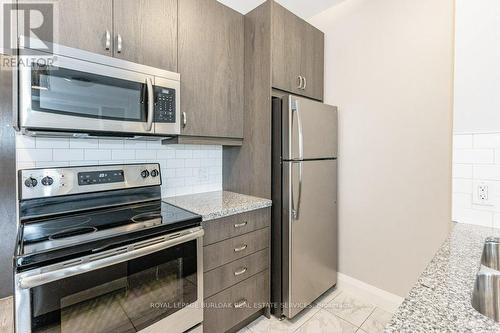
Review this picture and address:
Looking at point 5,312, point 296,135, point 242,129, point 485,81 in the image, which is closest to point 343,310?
point 296,135

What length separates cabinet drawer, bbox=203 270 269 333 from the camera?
1.54m

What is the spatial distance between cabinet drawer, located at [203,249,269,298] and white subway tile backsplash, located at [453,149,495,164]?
4.42 ft

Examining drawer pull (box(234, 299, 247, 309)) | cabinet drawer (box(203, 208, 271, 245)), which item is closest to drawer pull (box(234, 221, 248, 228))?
cabinet drawer (box(203, 208, 271, 245))

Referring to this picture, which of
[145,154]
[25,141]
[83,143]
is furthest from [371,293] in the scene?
[25,141]

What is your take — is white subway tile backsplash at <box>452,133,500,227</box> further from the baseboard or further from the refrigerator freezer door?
the baseboard

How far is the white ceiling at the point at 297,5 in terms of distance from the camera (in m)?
2.14

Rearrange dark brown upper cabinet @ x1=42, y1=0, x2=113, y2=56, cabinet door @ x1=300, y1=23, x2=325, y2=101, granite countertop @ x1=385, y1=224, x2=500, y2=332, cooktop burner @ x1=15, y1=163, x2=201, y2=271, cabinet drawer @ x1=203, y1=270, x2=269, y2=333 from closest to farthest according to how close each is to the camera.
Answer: granite countertop @ x1=385, y1=224, x2=500, y2=332 → cooktop burner @ x1=15, y1=163, x2=201, y2=271 → dark brown upper cabinet @ x1=42, y1=0, x2=113, y2=56 → cabinet drawer @ x1=203, y1=270, x2=269, y2=333 → cabinet door @ x1=300, y1=23, x2=325, y2=101

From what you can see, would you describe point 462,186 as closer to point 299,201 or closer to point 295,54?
point 299,201

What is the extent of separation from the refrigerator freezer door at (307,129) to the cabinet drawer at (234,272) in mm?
763

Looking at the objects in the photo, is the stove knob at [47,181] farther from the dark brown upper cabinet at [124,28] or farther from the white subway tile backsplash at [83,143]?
the dark brown upper cabinet at [124,28]

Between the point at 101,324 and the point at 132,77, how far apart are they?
1.25 meters

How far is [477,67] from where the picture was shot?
133 cm

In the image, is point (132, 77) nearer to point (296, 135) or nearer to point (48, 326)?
point (296, 135)

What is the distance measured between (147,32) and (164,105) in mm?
444
